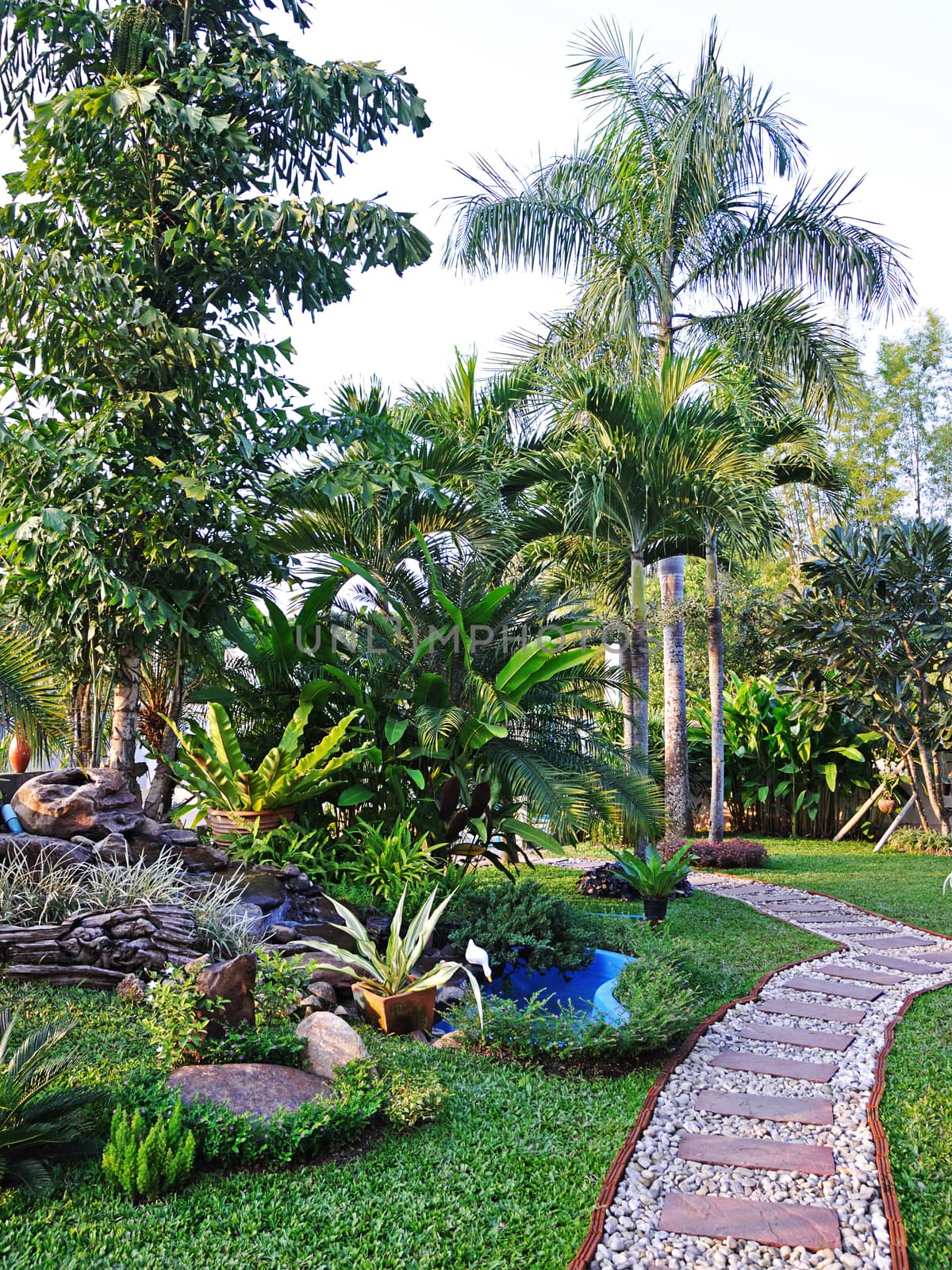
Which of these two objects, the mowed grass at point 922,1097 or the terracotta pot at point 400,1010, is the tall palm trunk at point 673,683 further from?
the terracotta pot at point 400,1010

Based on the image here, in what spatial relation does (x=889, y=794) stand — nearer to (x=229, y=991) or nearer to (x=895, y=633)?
(x=895, y=633)

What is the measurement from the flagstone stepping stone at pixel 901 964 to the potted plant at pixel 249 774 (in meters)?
3.48

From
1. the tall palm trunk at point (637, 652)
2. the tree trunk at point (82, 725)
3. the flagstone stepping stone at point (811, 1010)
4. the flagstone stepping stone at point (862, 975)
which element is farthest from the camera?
the tall palm trunk at point (637, 652)

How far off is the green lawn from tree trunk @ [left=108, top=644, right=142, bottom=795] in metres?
2.40

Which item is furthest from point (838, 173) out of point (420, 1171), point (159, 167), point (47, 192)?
point (420, 1171)

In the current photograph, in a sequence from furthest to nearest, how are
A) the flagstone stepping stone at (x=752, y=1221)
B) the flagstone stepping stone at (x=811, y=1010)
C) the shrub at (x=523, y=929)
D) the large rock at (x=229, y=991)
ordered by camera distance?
the shrub at (x=523, y=929) → the flagstone stepping stone at (x=811, y=1010) → the large rock at (x=229, y=991) → the flagstone stepping stone at (x=752, y=1221)

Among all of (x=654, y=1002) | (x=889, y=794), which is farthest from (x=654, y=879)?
(x=889, y=794)

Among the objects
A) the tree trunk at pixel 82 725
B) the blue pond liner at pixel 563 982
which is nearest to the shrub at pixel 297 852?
the blue pond liner at pixel 563 982

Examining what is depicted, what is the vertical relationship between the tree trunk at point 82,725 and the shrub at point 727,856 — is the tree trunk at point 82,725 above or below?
above

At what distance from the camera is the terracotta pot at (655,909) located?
21.7ft

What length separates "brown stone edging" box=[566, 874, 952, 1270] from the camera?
258 cm

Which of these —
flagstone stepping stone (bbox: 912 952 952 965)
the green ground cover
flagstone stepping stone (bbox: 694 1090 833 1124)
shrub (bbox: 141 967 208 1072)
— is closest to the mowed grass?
the green ground cover

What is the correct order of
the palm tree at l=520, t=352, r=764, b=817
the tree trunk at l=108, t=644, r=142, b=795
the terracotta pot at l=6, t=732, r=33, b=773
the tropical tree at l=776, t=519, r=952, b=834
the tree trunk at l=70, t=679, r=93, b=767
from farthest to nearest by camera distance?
the tropical tree at l=776, t=519, r=952, b=834 < the palm tree at l=520, t=352, r=764, b=817 < the terracotta pot at l=6, t=732, r=33, b=773 < the tree trunk at l=70, t=679, r=93, b=767 < the tree trunk at l=108, t=644, r=142, b=795

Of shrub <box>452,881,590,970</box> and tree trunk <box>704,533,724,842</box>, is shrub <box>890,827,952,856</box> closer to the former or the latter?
tree trunk <box>704,533,724,842</box>
